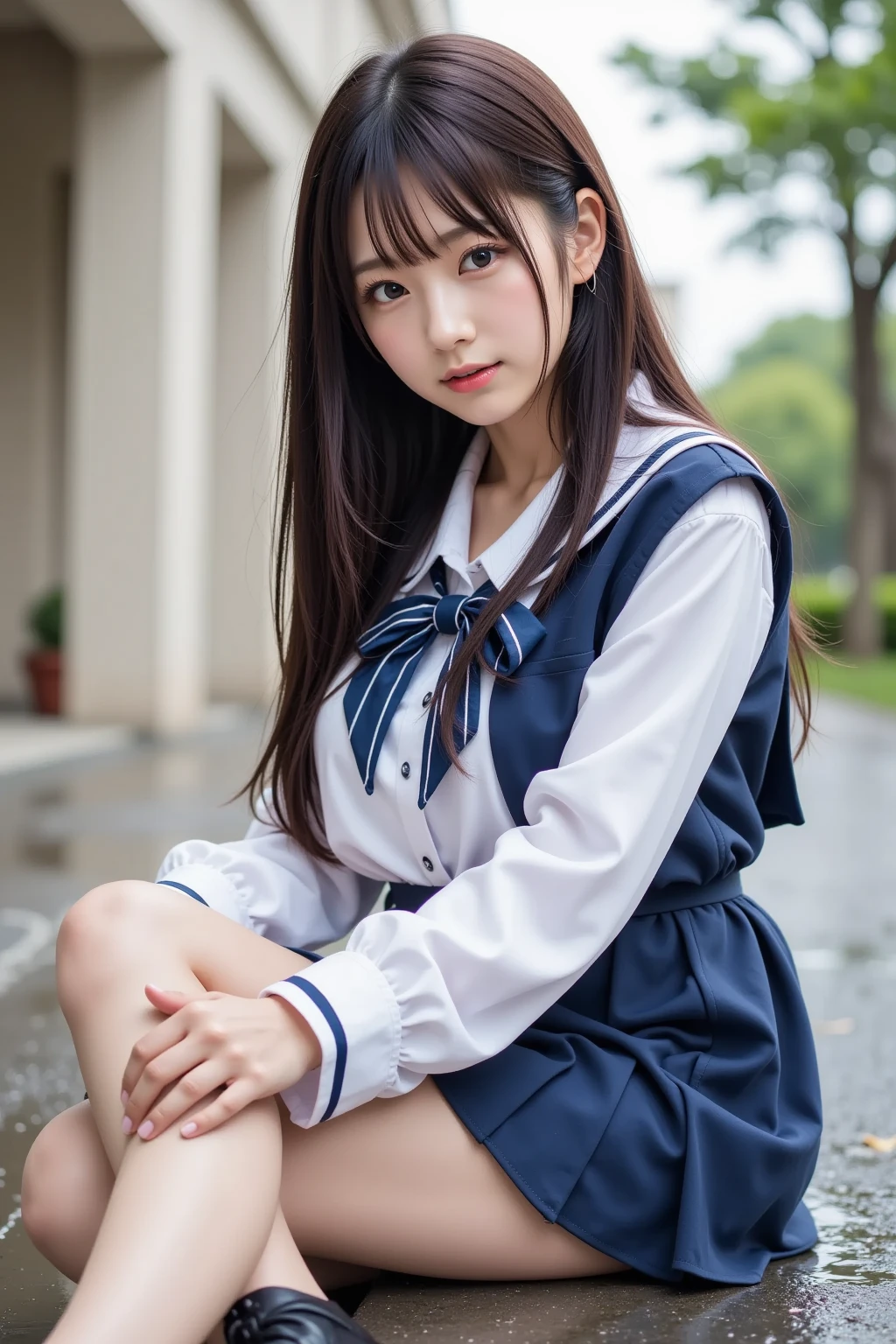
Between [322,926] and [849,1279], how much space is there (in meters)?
0.73

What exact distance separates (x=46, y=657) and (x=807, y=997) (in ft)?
24.2

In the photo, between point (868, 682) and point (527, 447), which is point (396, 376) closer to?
point (527, 447)

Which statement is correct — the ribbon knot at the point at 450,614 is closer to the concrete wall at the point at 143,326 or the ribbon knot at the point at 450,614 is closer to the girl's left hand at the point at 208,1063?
the girl's left hand at the point at 208,1063

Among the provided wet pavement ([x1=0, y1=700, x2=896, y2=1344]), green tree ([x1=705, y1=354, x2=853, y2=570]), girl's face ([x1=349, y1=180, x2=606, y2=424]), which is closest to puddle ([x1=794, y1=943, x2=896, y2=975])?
wet pavement ([x1=0, y1=700, x2=896, y2=1344])

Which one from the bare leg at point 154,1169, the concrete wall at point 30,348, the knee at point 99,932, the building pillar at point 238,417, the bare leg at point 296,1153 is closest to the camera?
the bare leg at point 154,1169

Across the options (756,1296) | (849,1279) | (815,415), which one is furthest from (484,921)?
(815,415)

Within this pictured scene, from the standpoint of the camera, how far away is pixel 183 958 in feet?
4.86

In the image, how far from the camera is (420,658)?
5.58ft

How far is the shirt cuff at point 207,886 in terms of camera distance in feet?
5.59

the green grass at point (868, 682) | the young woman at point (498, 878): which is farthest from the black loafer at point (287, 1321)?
the green grass at point (868, 682)

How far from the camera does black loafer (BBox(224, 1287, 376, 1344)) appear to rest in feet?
3.94

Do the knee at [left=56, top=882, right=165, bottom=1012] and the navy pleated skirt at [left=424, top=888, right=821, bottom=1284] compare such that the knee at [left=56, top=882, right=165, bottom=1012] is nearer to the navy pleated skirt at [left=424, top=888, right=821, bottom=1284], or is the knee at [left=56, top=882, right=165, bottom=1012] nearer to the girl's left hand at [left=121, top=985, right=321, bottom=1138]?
the girl's left hand at [left=121, top=985, right=321, bottom=1138]

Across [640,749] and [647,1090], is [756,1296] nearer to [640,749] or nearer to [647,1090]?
[647,1090]

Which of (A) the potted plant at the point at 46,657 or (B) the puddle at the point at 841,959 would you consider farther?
(A) the potted plant at the point at 46,657
